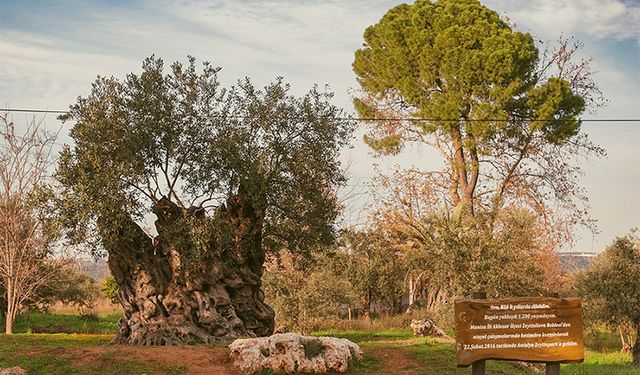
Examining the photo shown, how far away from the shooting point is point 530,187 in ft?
132

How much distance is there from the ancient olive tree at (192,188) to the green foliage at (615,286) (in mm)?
15279

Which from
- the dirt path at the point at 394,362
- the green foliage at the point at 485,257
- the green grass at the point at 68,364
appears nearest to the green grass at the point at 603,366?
the green foliage at the point at 485,257

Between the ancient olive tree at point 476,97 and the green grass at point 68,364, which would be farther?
the ancient olive tree at point 476,97

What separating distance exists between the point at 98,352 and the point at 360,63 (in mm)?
29043

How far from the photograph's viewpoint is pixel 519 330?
48.4 feet

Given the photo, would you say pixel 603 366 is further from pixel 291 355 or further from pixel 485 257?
pixel 291 355

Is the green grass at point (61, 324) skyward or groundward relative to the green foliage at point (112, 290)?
groundward

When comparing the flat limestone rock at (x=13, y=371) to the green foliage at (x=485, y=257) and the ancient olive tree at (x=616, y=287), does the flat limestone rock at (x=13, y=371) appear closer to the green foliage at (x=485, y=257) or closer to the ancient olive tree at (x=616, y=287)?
the green foliage at (x=485, y=257)

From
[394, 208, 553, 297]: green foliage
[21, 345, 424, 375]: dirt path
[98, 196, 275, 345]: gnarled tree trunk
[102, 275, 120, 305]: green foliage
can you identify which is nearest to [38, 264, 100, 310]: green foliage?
[102, 275, 120, 305]: green foliage

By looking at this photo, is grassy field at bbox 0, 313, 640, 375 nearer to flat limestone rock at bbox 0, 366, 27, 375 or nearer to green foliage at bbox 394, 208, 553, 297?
flat limestone rock at bbox 0, 366, 27, 375

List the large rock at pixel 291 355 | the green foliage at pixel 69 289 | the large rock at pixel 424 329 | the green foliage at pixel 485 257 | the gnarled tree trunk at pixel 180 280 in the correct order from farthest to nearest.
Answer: the green foliage at pixel 69 289 → the green foliage at pixel 485 257 → the large rock at pixel 424 329 → the gnarled tree trunk at pixel 180 280 → the large rock at pixel 291 355

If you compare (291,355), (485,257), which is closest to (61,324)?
(485,257)

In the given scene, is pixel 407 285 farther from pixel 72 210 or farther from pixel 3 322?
pixel 72 210

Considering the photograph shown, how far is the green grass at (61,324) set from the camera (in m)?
32.8
